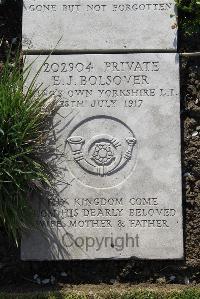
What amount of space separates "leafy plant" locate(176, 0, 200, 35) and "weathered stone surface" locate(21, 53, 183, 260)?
0.28m

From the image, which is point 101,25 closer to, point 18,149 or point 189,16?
point 189,16

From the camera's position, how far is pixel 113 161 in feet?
13.8

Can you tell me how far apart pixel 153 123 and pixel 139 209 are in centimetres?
68

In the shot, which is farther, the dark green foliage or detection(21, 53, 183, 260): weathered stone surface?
detection(21, 53, 183, 260): weathered stone surface

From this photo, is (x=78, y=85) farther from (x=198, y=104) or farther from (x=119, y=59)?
(x=198, y=104)

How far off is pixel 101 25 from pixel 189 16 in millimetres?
747

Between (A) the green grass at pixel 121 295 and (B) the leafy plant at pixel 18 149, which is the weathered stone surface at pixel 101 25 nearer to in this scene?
(B) the leafy plant at pixel 18 149

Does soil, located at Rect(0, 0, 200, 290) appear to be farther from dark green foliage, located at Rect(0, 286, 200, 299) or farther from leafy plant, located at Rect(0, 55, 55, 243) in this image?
leafy plant, located at Rect(0, 55, 55, 243)

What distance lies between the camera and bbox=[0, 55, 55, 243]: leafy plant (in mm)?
3896

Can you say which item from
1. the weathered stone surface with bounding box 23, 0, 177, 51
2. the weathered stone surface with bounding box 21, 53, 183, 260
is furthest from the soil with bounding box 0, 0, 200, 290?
the weathered stone surface with bounding box 23, 0, 177, 51

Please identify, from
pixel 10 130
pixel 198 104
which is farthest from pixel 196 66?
pixel 10 130

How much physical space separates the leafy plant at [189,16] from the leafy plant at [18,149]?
128 centimetres

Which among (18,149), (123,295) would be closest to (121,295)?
(123,295)

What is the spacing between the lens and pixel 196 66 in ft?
14.7
